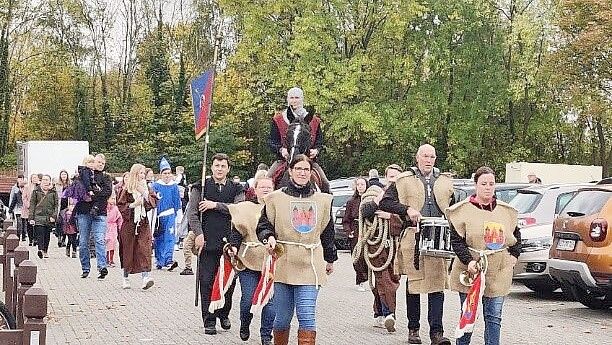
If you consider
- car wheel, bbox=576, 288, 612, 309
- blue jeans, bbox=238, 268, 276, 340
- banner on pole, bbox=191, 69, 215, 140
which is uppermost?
banner on pole, bbox=191, 69, 215, 140

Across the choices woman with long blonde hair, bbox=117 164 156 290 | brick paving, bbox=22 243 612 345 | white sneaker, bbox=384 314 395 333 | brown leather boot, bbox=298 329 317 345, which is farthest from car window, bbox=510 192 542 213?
brown leather boot, bbox=298 329 317 345

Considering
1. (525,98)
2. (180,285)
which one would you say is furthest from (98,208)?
(525,98)

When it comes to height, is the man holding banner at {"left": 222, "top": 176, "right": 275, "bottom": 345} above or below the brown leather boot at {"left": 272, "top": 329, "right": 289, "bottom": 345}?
above

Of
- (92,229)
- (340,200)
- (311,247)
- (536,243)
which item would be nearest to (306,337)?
(311,247)

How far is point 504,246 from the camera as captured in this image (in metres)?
8.69

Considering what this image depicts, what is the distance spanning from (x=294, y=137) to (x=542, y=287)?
6.79 metres

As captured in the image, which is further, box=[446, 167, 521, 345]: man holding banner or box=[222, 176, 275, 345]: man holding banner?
box=[222, 176, 275, 345]: man holding banner

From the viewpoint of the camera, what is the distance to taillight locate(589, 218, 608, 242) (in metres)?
12.4

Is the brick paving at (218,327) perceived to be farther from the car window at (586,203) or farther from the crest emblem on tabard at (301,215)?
the crest emblem on tabard at (301,215)

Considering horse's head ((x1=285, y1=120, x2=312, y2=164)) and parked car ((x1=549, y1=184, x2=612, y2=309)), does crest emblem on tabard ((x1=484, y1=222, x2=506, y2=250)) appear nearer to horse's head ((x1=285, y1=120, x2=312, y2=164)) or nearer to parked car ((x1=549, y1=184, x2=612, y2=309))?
horse's head ((x1=285, y1=120, x2=312, y2=164))

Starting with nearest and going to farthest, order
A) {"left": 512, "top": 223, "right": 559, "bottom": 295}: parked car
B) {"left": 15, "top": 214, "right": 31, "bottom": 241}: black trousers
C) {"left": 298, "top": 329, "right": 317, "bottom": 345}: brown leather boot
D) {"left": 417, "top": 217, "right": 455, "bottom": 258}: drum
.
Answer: {"left": 298, "top": 329, "right": 317, "bottom": 345}: brown leather boot, {"left": 417, "top": 217, "right": 455, "bottom": 258}: drum, {"left": 512, "top": 223, "right": 559, "bottom": 295}: parked car, {"left": 15, "top": 214, "right": 31, "bottom": 241}: black trousers

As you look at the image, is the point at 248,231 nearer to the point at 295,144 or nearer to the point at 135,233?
the point at 295,144

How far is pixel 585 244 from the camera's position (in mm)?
12625

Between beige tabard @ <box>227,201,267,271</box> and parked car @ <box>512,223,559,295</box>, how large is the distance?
232 inches
